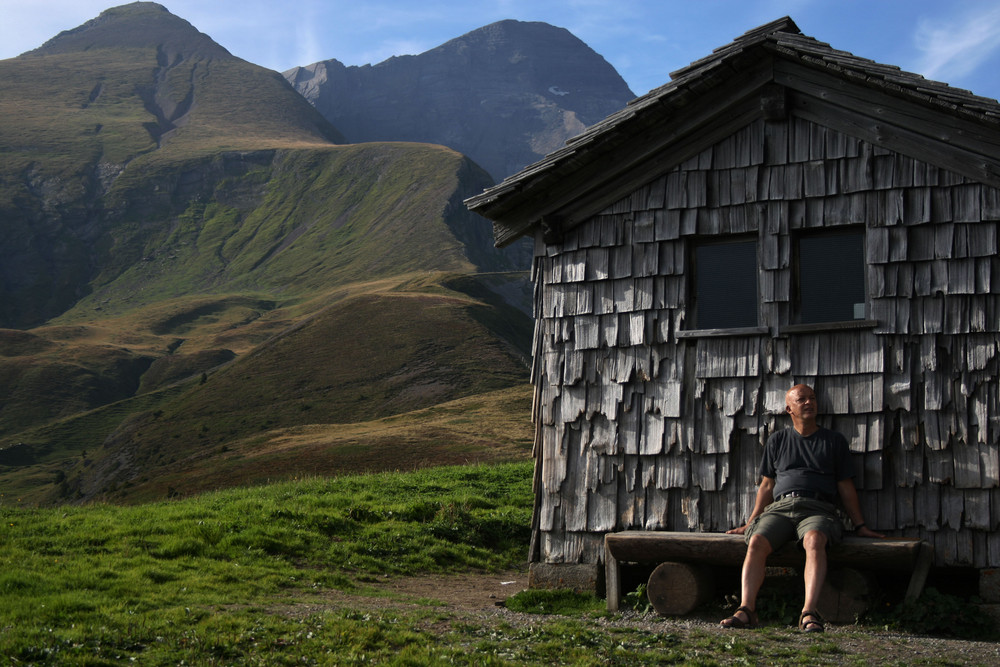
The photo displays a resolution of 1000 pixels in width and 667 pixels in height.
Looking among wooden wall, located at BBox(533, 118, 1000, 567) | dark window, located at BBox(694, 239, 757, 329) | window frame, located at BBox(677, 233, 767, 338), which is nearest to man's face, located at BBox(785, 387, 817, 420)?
wooden wall, located at BBox(533, 118, 1000, 567)

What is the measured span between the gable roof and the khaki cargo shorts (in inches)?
126

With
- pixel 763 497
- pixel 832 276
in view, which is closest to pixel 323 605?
pixel 763 497

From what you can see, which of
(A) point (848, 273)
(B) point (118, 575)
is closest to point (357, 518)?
(B) point (118, 575)

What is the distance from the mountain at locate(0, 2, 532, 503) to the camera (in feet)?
152

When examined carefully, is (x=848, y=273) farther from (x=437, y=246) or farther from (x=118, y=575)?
(x=437, y=246)

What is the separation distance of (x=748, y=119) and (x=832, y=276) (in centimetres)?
174

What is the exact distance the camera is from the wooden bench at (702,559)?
800cm

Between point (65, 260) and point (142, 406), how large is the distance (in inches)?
2931

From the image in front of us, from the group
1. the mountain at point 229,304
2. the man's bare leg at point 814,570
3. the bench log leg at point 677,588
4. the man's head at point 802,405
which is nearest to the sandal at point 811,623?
the man's bare leg at point 814,570

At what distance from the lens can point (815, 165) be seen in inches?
364

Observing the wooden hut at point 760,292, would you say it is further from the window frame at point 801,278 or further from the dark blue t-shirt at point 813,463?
the dark blue t-shirt at point 813,463

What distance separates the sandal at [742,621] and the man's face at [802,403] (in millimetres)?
1785

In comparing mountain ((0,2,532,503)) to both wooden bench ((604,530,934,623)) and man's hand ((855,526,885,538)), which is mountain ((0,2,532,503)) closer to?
wooden bench ((604,530,934,623))

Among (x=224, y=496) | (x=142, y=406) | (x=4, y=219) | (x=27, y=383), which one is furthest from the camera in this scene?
(x=4, y=219)
